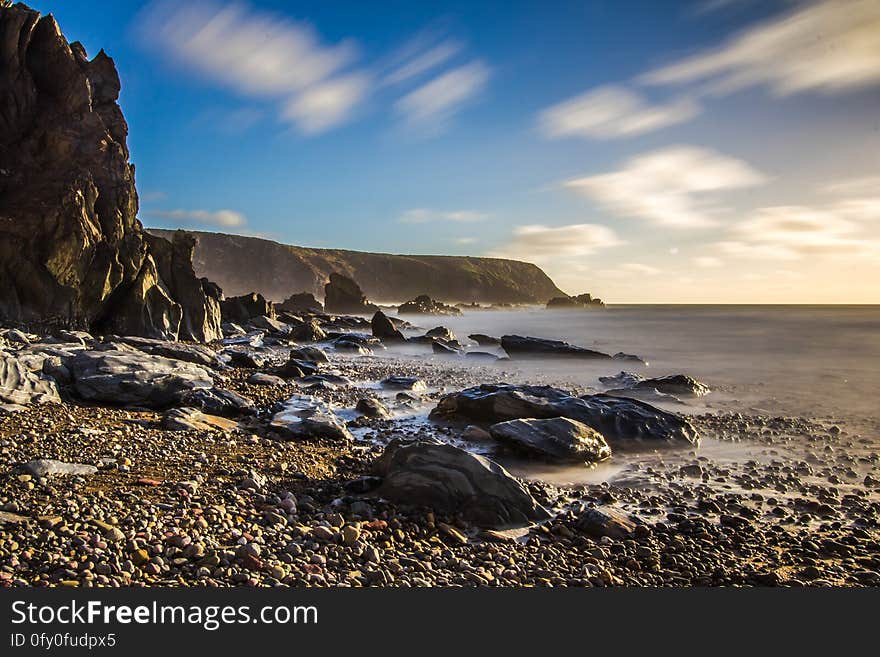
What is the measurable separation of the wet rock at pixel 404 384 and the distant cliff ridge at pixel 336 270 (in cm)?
14243

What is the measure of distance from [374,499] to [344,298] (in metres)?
82.5

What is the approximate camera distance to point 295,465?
7.72m

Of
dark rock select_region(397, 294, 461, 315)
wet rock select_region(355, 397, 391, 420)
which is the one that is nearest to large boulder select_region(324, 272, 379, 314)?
dark rock select_region(397, 294, 461, 315)

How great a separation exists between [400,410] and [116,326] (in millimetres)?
16220

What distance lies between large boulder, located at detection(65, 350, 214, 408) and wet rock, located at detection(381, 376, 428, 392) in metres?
6.17

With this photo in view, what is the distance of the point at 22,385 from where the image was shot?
31.1ft

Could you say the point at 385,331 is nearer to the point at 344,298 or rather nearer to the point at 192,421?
the point at 192,421

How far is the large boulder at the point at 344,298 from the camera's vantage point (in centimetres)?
8581

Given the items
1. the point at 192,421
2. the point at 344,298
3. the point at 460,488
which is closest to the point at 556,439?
the point at 460,488

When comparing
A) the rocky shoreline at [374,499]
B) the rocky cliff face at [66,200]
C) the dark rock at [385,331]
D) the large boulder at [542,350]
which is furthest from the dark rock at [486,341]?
the rocky shoreline at [374,499]

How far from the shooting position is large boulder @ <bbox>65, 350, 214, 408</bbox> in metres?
10.4

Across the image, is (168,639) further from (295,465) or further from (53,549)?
(295,465)

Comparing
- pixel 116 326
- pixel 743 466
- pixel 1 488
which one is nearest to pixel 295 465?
pixel 1 488

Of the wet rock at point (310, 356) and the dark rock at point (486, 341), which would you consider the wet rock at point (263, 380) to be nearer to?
the wet rock at point (310, 356)
